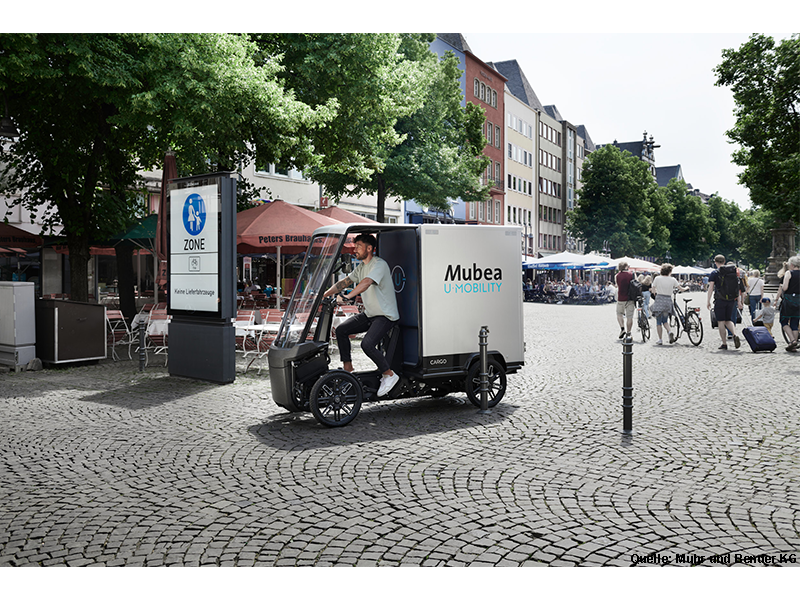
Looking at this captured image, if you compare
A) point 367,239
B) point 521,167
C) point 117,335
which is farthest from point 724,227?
point 367,239

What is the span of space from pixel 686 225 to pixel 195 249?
84.8 metres

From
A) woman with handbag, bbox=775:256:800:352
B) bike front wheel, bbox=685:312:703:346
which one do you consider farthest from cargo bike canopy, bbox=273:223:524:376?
bike front wheel, bbox=685:312:703:346

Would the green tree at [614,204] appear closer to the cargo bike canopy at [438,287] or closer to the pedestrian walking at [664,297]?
the pedestrian walking at [664,297]

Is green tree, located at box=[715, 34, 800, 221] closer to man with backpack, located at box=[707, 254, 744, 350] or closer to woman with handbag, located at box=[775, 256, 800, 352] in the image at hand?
man with backpack, located at box=[707, 254, 744, 350]

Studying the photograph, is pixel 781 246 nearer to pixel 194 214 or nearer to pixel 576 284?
pixel 576 284

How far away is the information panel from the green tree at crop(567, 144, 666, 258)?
2396 inches

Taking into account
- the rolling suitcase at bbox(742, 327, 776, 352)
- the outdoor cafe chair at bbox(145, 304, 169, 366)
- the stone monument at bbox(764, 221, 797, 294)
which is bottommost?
the rolling suitcase at bbox(742, 327, 776, 352)

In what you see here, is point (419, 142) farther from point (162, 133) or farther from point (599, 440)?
point (599, 440)

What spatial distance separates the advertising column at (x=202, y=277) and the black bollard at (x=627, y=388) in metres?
5.48

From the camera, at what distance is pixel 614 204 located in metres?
69.1

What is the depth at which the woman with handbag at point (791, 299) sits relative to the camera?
15461 millimetres

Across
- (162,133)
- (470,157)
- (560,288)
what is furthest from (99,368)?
(560,288)

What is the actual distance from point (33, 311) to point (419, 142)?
21.5 metres

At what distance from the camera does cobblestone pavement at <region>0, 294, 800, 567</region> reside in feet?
14.8
